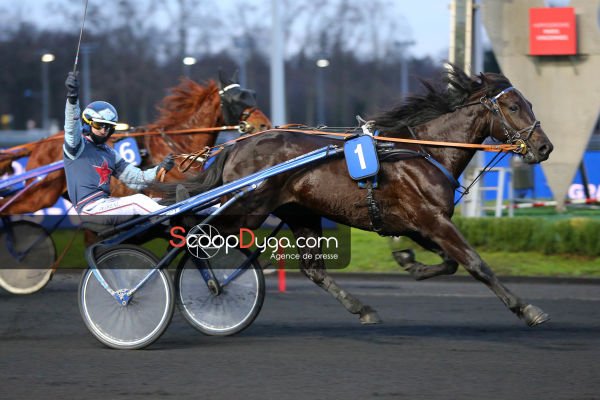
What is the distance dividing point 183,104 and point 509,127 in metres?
4.46

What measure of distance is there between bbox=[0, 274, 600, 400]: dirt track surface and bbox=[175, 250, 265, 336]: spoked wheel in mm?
120

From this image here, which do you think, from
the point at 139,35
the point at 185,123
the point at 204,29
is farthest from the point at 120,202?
the point at 139,35

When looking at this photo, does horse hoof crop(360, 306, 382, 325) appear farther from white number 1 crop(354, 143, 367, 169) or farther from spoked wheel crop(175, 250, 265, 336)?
white number 1 crop(354, 143, 367, 169)

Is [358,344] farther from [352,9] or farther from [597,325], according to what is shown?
[352,9]

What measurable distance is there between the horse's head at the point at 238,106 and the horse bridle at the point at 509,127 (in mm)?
3438

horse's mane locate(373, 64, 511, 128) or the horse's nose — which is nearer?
the horse's nose

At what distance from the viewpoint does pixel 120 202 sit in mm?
6672

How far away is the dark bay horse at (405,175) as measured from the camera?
22.5 ft

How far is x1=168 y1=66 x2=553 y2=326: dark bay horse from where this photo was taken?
270 inches

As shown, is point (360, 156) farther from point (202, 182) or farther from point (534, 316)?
point (534, 316)

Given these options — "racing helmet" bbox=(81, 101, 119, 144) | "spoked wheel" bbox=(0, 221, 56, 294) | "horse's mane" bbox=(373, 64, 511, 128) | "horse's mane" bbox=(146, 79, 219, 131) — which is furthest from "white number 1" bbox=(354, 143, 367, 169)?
"spoked wheel" bbox=(0, 221, 56, 294)

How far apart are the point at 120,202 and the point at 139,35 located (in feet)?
137

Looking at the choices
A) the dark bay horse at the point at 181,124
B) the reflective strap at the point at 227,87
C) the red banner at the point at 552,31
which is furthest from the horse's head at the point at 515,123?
the red banner at the point at 552,31

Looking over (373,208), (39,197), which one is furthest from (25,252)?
(373,208)
